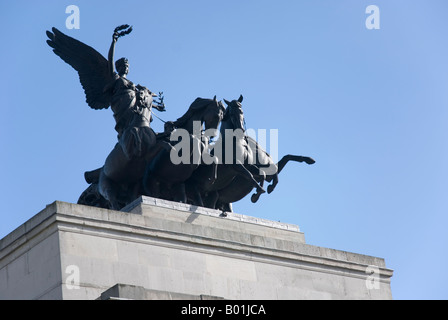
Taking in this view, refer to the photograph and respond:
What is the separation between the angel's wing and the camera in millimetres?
24203

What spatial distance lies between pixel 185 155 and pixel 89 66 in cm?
321

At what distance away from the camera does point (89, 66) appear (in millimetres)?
24391

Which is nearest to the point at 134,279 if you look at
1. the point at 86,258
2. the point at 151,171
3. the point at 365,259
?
the point at 86,258

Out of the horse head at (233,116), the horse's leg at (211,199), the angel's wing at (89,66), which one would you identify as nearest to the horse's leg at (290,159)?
the horse head at (233,116)

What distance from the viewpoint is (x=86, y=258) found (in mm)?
20109

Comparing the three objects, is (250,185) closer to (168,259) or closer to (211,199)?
(211,199)

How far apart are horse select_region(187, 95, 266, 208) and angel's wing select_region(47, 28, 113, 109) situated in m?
2.33

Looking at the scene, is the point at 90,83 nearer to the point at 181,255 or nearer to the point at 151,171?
the point at 151,171

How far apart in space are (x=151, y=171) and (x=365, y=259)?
4.22m

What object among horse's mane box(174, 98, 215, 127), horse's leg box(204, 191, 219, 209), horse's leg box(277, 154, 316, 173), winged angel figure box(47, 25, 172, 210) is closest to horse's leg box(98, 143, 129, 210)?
winged angel figure box(47, 25, 172, 210)

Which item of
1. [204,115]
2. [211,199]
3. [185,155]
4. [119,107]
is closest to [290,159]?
[211,199]

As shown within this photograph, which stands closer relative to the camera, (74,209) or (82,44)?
(74,209)

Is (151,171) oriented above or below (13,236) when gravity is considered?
above
